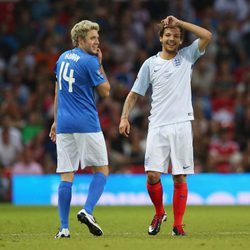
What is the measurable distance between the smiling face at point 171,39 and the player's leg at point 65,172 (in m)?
1.44

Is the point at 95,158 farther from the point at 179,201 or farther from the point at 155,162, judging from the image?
the point at 179,201

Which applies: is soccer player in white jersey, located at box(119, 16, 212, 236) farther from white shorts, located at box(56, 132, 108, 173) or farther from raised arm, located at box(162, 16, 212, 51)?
white shorts, located at box(56, 132, 108, 173)

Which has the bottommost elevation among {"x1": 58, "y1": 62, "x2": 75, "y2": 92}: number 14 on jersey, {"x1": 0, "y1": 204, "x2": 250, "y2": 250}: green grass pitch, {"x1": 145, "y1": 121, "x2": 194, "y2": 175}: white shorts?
{"x1": 0, "y1": 204, "x2": 250, "y2": 250}: green grass pitch

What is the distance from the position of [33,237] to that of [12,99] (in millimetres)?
10329

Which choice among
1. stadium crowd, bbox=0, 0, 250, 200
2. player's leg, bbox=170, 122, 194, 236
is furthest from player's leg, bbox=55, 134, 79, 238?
stadium crowd, bbox=0, 0, 250, 200

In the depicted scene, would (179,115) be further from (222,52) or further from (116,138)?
(222,52)

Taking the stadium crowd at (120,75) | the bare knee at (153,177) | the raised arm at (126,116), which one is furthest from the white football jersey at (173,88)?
the stadium crowd at (120,75)

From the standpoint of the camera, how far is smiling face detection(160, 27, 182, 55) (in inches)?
411

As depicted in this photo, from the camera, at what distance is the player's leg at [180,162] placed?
1035 cm

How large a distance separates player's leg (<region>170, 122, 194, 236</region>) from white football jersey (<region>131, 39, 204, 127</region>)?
0.13 m

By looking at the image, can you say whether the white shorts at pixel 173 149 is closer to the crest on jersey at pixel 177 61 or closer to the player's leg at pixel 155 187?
the player's leg at pixel 155 187

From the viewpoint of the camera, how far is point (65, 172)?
10.1m

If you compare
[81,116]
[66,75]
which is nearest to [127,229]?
[81,116]

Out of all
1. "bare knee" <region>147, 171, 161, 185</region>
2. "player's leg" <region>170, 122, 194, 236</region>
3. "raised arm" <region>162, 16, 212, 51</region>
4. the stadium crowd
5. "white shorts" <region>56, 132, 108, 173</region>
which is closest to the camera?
"white shorts" <region>56, 132, 108, 173</region>
